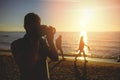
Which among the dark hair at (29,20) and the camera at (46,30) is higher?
the dark hair at (29,20)

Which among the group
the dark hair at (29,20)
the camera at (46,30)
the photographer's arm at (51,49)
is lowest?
the photographer's arm at (51,49)

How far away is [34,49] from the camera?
3500 mm

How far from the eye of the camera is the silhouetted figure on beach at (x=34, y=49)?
3457 mm

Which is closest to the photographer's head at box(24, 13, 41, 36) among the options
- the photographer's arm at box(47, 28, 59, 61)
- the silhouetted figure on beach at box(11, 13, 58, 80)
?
the silhouetted figure on beach at box(11, 13, 58, 80)

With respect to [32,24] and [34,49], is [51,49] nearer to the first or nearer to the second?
[34,49]

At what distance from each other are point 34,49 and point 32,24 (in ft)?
1.08

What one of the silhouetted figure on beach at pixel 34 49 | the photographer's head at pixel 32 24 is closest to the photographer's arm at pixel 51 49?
the silhouetted figure on beach at pixel 34 49

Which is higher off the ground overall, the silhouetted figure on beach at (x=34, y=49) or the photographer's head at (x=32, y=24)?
the photographer's head at (x=32, y=24)

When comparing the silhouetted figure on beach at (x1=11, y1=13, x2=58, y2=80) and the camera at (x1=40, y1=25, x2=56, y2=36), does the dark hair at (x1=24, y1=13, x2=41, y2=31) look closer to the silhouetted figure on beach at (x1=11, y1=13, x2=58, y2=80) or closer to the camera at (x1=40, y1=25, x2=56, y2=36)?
the silhouetted figure on beach at (x1=11, y1=13, x2=58, y2=80)

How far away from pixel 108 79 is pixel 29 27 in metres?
9.83

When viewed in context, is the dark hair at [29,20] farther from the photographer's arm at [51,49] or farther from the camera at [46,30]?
the photographer's arm at [51,49]

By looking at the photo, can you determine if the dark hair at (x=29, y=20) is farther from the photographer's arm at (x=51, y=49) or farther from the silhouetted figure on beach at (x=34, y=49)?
the photographer's arm at (x=51, y=49)

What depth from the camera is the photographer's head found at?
3430 millimetres

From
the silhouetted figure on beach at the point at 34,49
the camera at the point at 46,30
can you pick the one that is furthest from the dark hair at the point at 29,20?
the camera at the point at 46,30
